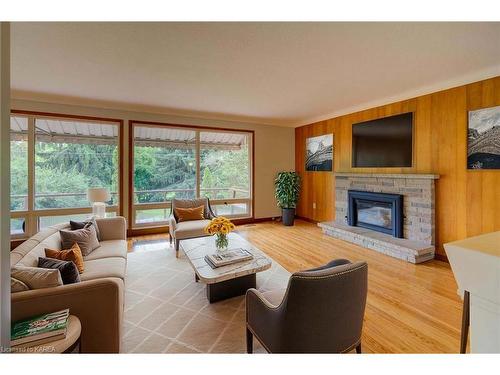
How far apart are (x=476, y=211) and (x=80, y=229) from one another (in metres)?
5.06

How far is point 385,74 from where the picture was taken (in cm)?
316

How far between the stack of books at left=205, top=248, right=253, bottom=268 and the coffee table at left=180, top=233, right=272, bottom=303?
0.04 meters

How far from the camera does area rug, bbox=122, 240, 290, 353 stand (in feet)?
5.97

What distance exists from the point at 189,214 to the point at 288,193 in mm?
2644

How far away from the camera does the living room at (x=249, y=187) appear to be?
1.34 m

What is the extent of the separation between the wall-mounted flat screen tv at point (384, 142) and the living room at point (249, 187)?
0.11 feet

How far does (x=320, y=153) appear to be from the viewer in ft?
18.9

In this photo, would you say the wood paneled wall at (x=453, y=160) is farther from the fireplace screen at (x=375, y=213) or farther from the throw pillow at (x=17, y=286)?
the throw pillow at (x=17, y=286)

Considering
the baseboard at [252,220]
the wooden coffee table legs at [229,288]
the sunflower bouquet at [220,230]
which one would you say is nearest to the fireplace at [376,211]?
the baseboard at [252,220]

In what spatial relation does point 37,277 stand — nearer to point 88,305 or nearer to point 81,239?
point 88,305

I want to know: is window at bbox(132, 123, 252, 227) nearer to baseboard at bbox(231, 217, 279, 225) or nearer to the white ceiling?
baseboard at bbox(231, 217, 279, 225)

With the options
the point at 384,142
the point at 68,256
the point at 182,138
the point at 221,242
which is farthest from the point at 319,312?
the point at 182,138

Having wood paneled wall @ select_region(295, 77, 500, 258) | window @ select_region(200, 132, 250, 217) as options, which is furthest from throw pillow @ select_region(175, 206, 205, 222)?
wood paneled wall @ select_region(295, 77, 500, 258)

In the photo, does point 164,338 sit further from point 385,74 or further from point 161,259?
point 385,74
